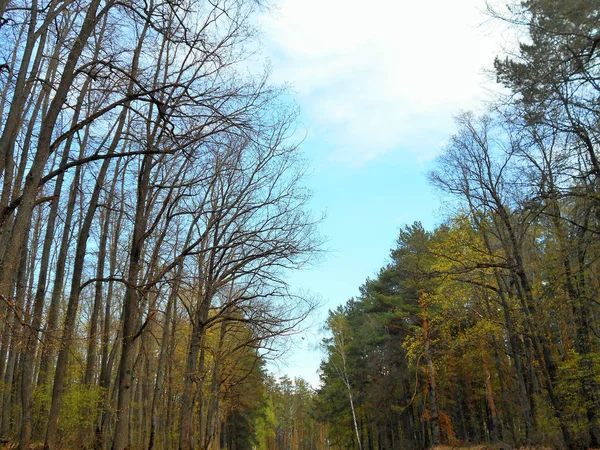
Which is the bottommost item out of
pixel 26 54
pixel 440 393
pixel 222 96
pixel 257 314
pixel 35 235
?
pixel 440 393

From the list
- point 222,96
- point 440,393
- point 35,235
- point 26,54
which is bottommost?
point 440,393

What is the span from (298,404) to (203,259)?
216 feet

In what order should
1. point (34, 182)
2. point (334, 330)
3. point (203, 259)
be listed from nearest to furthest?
point (34, 182) < point (203, 259) < point (334, 330)

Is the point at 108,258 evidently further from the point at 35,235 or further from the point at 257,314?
the point at 257,314

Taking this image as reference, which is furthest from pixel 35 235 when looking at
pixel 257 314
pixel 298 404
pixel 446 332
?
pixel 298 404

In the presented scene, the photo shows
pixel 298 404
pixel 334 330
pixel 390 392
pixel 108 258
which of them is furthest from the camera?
pixel 298 404

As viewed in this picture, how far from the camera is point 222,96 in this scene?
7633mm

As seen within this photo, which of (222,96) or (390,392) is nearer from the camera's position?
(222,96)

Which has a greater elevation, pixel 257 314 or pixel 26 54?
pixel 26 54

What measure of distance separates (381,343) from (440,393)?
4.71m

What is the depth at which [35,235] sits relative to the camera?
19328mm

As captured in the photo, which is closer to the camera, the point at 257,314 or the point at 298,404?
the point at 257,314

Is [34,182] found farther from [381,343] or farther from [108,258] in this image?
[381,343]

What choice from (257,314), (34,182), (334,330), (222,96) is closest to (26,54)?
(34,182)
